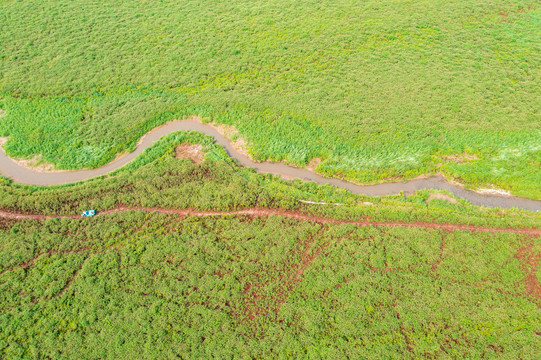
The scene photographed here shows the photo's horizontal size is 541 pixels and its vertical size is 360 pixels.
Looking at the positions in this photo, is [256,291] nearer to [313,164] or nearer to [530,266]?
[313,164]

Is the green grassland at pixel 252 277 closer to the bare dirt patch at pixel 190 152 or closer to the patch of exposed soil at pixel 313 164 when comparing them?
the patch of exposed soil at pixel 313 164

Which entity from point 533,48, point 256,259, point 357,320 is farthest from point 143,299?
point 533,48

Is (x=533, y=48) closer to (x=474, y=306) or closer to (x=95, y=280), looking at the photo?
(x=474, y=306)

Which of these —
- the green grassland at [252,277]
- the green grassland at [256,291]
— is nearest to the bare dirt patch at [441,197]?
the green grassland at [252,277]

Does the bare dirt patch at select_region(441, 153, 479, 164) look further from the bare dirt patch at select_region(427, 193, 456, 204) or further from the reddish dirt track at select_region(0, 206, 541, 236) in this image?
the reddish dirt track at select_region(0, 206, 541, 236)

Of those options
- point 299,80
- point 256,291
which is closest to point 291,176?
point 256,291

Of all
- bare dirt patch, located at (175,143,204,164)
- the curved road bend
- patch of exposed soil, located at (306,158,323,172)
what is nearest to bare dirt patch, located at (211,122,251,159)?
the curved road bend
